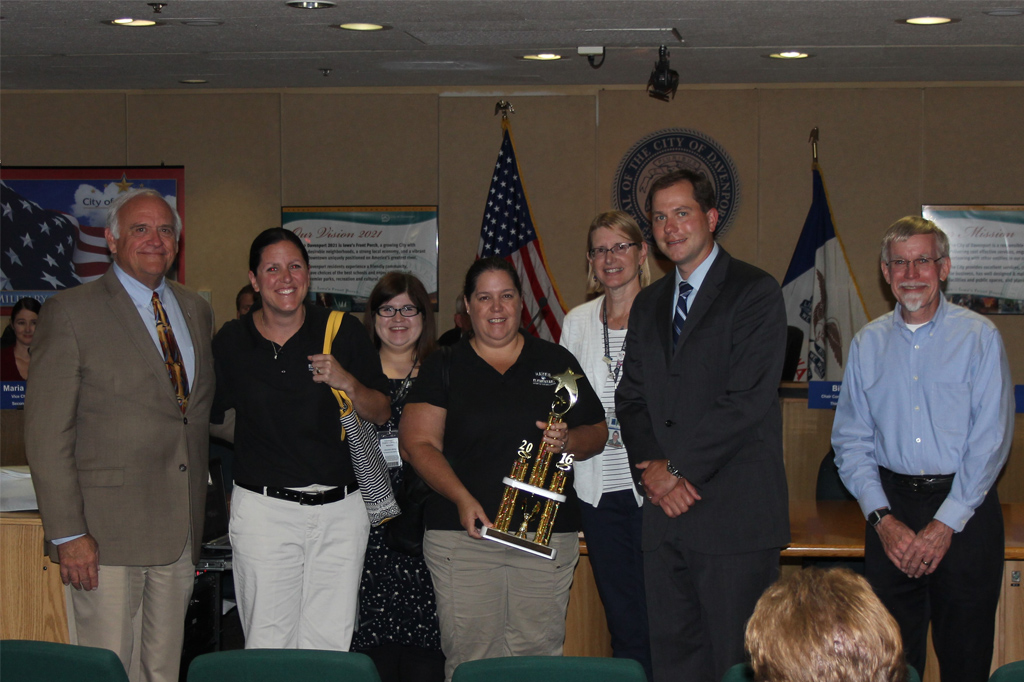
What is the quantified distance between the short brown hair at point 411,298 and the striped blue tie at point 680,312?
42.2 inches

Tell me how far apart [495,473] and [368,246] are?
17.0 feet

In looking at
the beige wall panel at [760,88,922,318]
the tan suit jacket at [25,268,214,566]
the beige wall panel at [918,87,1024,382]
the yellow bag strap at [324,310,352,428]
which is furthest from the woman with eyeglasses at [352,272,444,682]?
the beige wall panel at [918,87,1024,382]

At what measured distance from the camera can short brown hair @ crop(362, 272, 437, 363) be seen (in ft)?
11.6

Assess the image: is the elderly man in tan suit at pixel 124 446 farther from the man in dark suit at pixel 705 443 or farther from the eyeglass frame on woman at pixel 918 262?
the eyeglass frame on woman at pixel 918 262

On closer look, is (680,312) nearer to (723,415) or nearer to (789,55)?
(723,415)

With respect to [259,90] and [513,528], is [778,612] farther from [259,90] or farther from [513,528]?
[259,90]

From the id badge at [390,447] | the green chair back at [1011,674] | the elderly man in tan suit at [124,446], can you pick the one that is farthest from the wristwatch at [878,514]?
the elderly man in tan suit at [124,446]

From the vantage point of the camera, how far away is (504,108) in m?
7.62

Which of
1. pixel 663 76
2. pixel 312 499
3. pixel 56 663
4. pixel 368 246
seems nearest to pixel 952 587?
pixel 312 499

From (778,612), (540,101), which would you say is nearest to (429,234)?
(540,101)

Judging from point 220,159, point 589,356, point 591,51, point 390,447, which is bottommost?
point 390,447

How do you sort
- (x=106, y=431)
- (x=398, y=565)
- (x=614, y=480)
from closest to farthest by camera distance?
(x=106, y=431) < (x=614, y=480) < (x=398, y=565)

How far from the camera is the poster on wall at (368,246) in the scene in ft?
25.5

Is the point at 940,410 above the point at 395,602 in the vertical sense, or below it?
above
